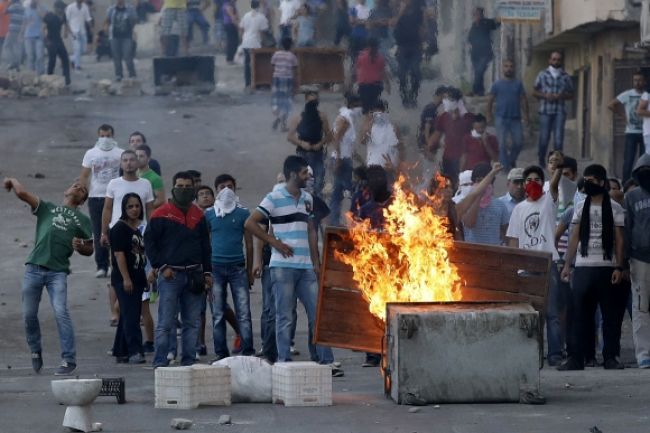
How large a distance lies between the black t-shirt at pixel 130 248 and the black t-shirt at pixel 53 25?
19.7m

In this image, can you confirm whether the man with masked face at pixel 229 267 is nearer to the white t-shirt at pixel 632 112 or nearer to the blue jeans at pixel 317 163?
the blue jeans at pixel 317 163

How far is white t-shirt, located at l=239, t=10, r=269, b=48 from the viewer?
3503 cm

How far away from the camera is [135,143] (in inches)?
781

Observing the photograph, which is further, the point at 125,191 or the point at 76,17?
the point at 76,17

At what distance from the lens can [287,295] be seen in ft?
49.9

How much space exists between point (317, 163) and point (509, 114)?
4.96 metres

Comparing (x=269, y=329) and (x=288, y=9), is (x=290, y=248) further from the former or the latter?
(x=288, y=9)

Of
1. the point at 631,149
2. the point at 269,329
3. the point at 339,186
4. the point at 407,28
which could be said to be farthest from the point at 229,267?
the point at 407,28

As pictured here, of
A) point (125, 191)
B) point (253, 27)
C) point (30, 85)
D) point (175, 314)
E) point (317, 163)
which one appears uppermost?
point (253, 27)

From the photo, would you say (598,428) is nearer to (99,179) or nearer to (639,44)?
(99,179)

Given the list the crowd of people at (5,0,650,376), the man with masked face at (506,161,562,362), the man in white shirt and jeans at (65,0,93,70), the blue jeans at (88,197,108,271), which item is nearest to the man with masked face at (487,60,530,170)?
the blue jeans at (88,197,108,271)

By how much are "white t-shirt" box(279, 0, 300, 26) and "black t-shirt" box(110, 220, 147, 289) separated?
17592 mm

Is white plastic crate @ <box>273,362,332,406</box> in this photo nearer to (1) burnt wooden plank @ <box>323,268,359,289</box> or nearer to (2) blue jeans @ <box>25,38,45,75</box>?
(1) burnt wooden plank @ <box>323,268,359,289</box>

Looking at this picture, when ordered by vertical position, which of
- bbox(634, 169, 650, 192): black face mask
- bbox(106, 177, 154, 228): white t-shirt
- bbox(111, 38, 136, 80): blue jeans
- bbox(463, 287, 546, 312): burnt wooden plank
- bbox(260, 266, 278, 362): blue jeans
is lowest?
bbox(260, 266, 278, 362): blue jeans
